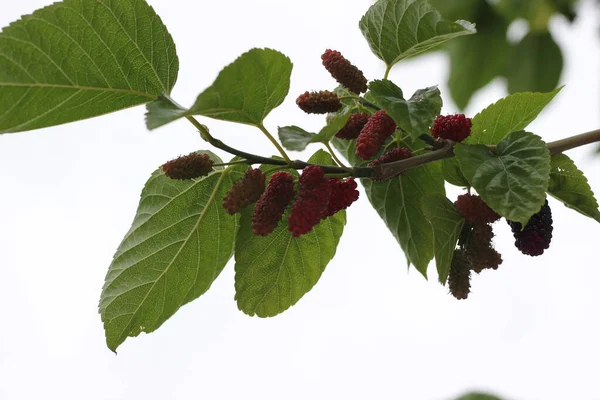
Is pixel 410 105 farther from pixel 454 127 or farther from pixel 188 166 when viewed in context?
pixel 188 166

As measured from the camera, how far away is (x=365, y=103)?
861mm

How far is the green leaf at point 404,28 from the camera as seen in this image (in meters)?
0.81

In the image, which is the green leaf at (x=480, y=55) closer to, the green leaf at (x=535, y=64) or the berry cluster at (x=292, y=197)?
the green leaf at (x=535, y=64)

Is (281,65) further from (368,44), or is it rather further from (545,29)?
(545,29)

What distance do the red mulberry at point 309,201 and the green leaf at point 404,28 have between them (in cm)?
18

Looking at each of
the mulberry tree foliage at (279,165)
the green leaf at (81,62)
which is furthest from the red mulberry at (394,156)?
the green leaf at (81,62)

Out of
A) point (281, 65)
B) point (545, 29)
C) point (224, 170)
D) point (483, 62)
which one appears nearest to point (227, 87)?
point (281, 65)

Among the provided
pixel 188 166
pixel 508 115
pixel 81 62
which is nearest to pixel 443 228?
pixel 508 115

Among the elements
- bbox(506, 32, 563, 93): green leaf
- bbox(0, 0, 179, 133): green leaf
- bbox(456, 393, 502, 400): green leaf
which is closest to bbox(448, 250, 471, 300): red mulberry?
bbox(456, 393, 502, 400): green leaf

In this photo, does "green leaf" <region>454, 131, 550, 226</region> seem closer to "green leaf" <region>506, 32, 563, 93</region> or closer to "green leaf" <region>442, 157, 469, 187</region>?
"green leaf" <region>442, 157, 469, 187</region>

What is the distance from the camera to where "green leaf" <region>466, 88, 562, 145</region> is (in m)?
0.86

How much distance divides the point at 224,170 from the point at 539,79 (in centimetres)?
61

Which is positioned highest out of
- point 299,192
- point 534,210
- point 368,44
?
point 368,44

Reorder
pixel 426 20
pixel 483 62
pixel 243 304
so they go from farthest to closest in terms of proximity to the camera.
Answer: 1. pixel 483 62
2. pixel 243 304
3. pixel 426 20
